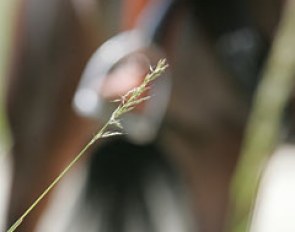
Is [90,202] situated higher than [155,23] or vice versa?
[155,23]

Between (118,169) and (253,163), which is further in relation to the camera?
(118,169)

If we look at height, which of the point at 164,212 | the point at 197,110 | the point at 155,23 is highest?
the point at 155,23

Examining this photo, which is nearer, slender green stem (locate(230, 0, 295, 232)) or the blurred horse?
slender green stem (locate(230, 0, 295, 232))

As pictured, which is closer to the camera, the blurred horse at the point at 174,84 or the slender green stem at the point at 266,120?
the slender green stem at the point at 266,120

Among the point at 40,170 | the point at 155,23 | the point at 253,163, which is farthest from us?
the point at 40,170

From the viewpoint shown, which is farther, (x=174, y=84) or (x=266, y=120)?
(x=174, y=84)

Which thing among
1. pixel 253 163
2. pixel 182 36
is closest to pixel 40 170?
pixel 182 36

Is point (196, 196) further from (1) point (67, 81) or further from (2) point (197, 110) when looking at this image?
(1) point (67, 81)

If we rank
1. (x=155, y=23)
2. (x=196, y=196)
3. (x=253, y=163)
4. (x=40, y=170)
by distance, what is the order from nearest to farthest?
(x=253, y=163) < (x=155, y=23) < (x=196, y=196) < (x=40, y=170)
